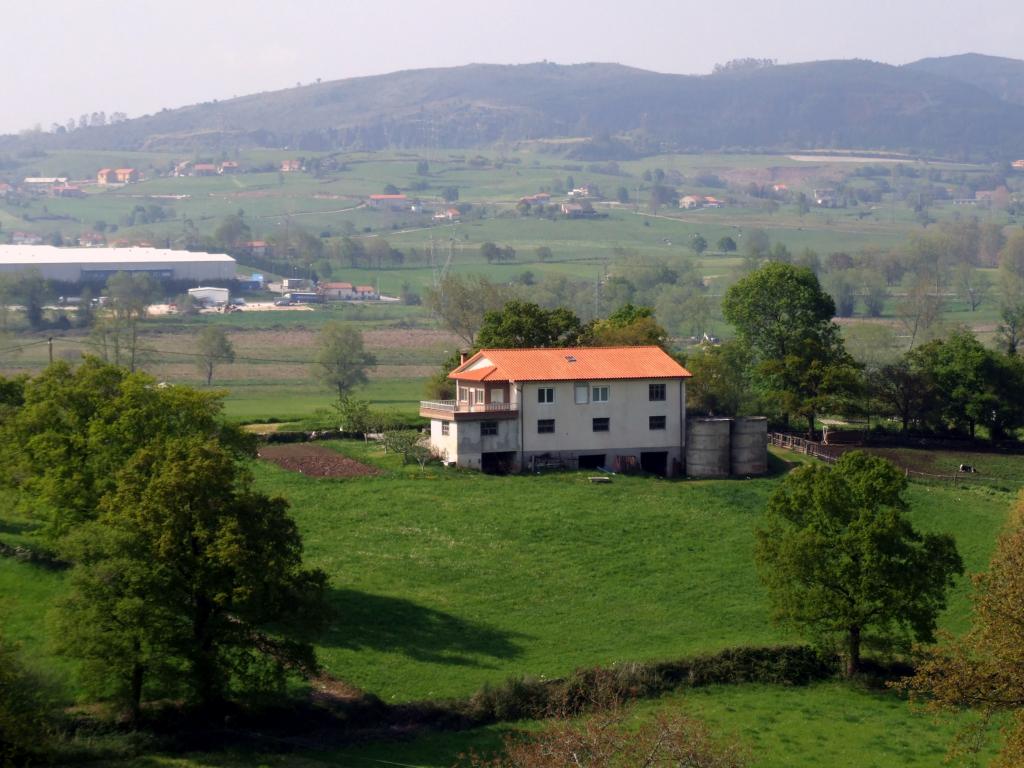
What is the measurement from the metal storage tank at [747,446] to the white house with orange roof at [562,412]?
6.22ft

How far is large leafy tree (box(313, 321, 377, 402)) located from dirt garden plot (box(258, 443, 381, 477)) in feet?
92.2

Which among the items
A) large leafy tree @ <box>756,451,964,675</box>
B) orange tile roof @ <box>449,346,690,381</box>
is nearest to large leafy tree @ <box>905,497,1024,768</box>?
large leafy tree @ <box>756,451,964,675</box>

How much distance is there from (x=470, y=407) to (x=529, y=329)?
8.03 meters

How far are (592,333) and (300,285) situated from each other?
94.2 meters

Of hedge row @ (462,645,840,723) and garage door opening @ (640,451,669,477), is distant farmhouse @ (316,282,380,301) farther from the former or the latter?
hedge row @ (462,645,840,723)

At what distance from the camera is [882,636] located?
3644 cm

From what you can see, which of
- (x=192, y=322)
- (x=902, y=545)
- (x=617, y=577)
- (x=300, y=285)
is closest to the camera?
(x=902, y=545)

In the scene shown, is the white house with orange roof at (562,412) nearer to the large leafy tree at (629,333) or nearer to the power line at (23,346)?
the large leafy tree at (629,333)

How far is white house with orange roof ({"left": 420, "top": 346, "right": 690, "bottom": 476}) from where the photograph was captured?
51.0m

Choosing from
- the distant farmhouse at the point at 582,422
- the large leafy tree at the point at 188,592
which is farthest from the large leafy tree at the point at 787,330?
the large leafy tree at the point at 188,592

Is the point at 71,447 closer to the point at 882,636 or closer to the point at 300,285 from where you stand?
the point at 882,636

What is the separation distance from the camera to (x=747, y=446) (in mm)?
52375

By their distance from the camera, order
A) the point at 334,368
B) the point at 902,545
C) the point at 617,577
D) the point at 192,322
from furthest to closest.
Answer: the point at 192,322 → the point at 334,368 → the point at 617,577 → the point at 902,545

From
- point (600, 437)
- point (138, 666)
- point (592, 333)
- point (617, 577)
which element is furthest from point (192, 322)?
point (138, 666)
